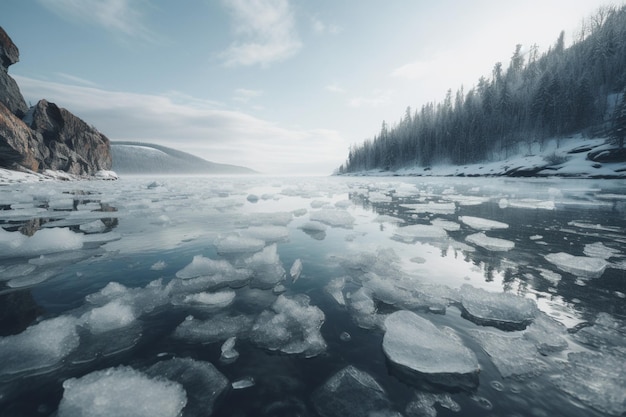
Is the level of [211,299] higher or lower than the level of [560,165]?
lower

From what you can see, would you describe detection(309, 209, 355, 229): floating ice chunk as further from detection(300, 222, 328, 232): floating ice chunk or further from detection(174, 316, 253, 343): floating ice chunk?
detection(174, 316, 253, 343): floating ice chunk

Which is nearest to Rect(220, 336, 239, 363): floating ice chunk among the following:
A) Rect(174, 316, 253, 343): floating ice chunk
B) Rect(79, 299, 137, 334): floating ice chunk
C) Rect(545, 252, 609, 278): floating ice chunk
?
Rect(174, 316, 253, 343): floating ice chunk

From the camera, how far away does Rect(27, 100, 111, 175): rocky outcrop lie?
125 ft

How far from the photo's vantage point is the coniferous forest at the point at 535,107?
45.5 meters

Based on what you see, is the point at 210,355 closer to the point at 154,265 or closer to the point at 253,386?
the point at 253,386

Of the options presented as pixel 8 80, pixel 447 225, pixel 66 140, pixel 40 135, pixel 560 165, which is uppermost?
pixel 8 80

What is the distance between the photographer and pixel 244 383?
2.02 meters

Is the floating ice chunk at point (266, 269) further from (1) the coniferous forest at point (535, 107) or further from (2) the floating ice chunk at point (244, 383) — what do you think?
(1) the coniferous forest at point (535, 107)

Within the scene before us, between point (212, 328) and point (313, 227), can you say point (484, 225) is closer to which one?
point (313, 227)

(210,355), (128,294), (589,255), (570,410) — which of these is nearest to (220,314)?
(210,355)

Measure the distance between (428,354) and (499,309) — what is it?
4.85 ft

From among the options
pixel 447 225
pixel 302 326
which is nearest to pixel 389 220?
pixel 447 225

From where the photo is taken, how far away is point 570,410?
178 cm

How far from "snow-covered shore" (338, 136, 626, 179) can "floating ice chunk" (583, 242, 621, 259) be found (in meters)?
36.8
